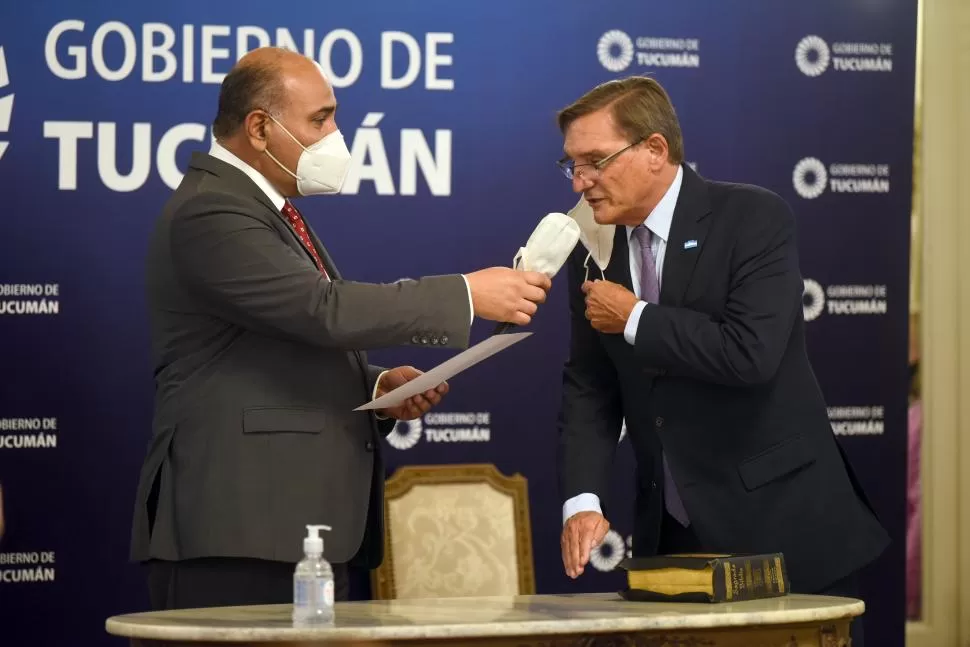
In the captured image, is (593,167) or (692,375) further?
(593,167)

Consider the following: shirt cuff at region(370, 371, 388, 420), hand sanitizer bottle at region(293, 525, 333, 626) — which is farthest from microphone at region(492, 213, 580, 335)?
hand sanitizer bottle at region(293, 525, 333, 626)

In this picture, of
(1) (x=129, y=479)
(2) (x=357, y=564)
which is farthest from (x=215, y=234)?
(1) (x=129, y=479)


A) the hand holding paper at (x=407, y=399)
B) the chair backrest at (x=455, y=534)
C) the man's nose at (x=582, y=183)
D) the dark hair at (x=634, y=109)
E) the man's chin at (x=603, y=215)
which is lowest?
the chair backrest at (x=455, y=534)

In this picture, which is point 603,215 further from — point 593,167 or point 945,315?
point 945,315

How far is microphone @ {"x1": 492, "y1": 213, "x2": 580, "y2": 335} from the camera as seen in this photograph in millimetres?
3027

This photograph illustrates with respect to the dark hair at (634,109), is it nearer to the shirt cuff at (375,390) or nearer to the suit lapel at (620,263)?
the suit lapel at (620,263)

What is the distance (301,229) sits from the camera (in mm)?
3180

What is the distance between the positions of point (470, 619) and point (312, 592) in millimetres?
284

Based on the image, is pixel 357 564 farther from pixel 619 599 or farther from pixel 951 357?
pixel 951 357

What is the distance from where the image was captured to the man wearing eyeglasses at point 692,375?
3.13 meters

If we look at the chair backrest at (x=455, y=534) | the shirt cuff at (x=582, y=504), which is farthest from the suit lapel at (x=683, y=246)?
the chair backrest at (x=455, y=534)

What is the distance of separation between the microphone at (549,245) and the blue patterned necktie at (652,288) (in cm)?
34

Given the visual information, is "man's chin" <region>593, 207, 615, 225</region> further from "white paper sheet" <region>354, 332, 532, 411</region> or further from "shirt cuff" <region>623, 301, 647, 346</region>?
"white paper sheet" <region>354, 332, 532, 411</region>

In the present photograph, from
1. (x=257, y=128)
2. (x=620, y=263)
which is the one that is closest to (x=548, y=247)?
(x=620, y=263)
